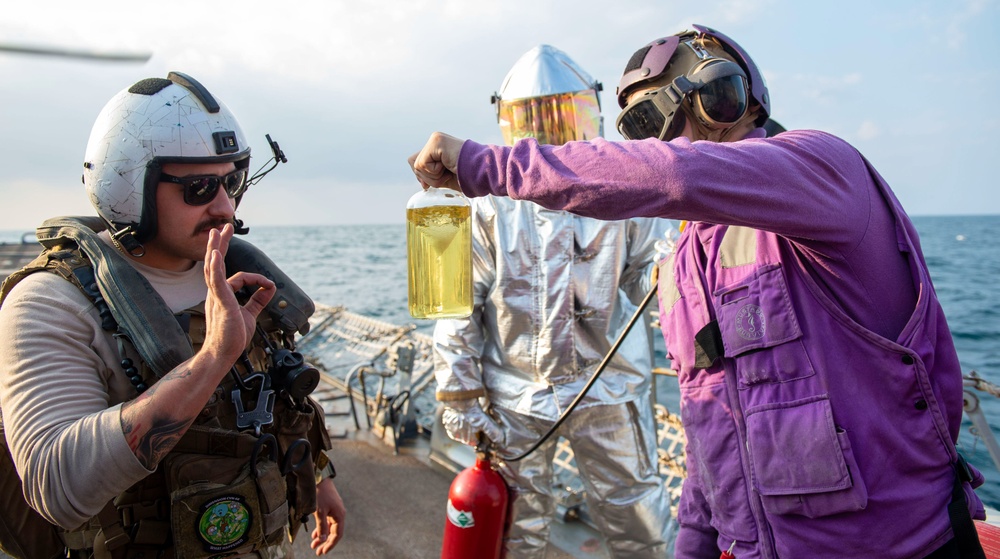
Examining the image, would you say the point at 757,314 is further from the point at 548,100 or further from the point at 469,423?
the point at 548,100

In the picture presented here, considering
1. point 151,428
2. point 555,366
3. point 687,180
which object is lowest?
point 555,366

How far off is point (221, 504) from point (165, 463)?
198 millimetres

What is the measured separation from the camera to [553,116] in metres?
3.66

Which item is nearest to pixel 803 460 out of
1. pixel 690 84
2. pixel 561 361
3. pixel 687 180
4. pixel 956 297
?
pixel 687 180

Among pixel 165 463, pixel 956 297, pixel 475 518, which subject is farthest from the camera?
pixel 956 297

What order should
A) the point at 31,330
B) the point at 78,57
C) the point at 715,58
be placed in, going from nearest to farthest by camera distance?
the point at 31,330 < the point at 715,58 < the point at 78,57

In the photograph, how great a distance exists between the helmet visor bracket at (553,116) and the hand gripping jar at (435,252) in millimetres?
1612

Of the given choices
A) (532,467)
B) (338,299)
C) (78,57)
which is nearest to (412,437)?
(532,467)

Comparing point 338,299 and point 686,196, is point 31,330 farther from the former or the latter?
point 338,299

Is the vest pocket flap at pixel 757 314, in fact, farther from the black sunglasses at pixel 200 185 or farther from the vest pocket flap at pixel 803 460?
the black sunglasses at pixel 200 185

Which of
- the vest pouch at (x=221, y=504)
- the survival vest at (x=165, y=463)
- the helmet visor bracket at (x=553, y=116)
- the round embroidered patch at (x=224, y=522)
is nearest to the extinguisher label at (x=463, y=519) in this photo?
the survival vest at (x=165, y=463)

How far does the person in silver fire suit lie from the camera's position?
329 cm

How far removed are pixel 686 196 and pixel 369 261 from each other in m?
40.1

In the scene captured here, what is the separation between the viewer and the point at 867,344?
4.97 feet
